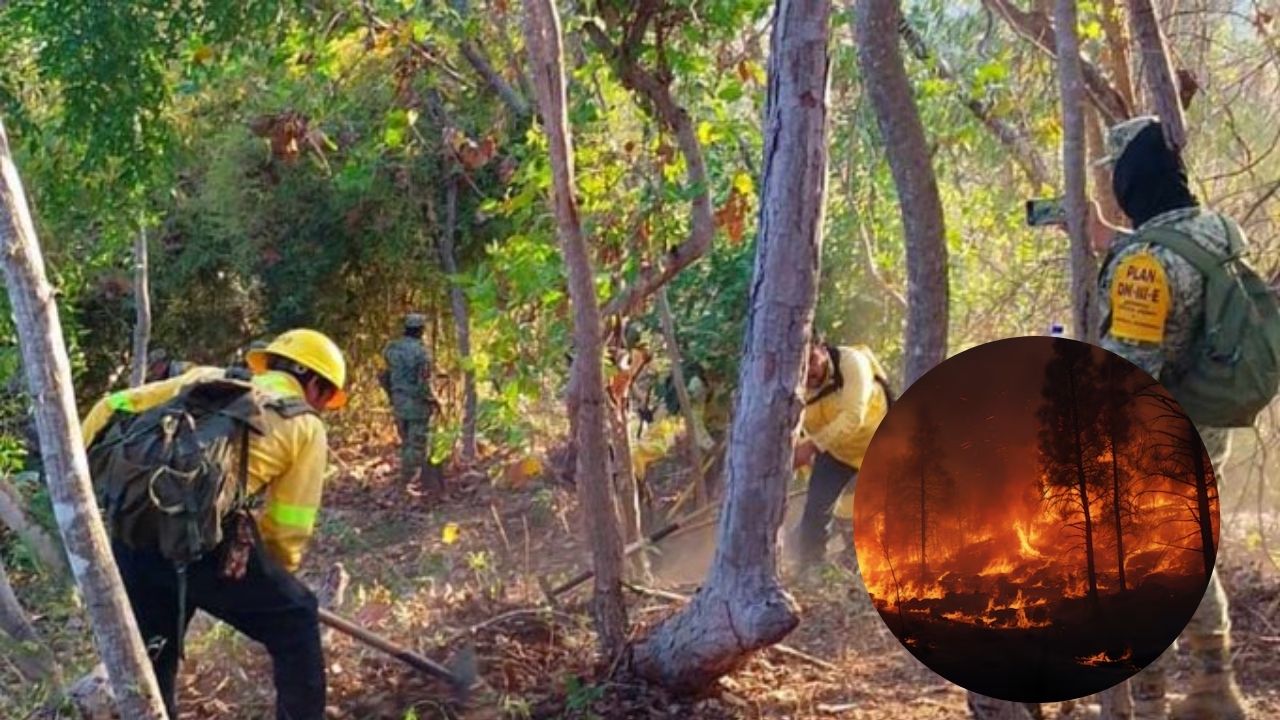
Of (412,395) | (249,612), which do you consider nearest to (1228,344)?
(249,612)

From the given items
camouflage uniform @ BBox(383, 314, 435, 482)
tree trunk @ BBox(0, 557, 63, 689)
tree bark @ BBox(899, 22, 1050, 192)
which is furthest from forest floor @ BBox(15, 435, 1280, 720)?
camouflage uniform @ BBox(383, 314, 435, 482)

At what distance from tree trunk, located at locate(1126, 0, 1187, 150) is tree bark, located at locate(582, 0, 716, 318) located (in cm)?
241

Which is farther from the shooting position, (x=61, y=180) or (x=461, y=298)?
A: (x=461, y=298)

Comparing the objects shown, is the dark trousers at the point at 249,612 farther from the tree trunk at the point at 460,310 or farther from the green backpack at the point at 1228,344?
the tree trunk at the point at 460,310

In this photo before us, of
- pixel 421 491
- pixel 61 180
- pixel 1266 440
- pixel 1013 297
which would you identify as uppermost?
pixel 61 180

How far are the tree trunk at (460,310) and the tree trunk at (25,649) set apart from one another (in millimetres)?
6520

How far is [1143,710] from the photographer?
379 cm

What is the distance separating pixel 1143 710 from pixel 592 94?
4049 millimetres

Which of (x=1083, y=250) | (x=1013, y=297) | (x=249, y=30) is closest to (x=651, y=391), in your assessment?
(x=1013, y=297)

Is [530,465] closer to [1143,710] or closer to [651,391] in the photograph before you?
[651,391]

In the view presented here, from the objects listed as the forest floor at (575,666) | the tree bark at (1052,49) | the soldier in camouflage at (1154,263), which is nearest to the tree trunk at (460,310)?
the forest floor at (575,666)

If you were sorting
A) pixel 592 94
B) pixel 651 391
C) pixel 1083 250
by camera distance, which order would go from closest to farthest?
1. pixel 1083 250
2. pixel 592 94
3. pixel 651 391

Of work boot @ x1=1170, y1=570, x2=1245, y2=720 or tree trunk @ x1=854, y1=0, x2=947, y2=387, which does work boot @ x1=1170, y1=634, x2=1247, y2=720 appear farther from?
tree trunk @ x1=854, y1=0, x2=947, y2=387

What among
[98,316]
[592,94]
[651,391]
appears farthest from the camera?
[98,316]
